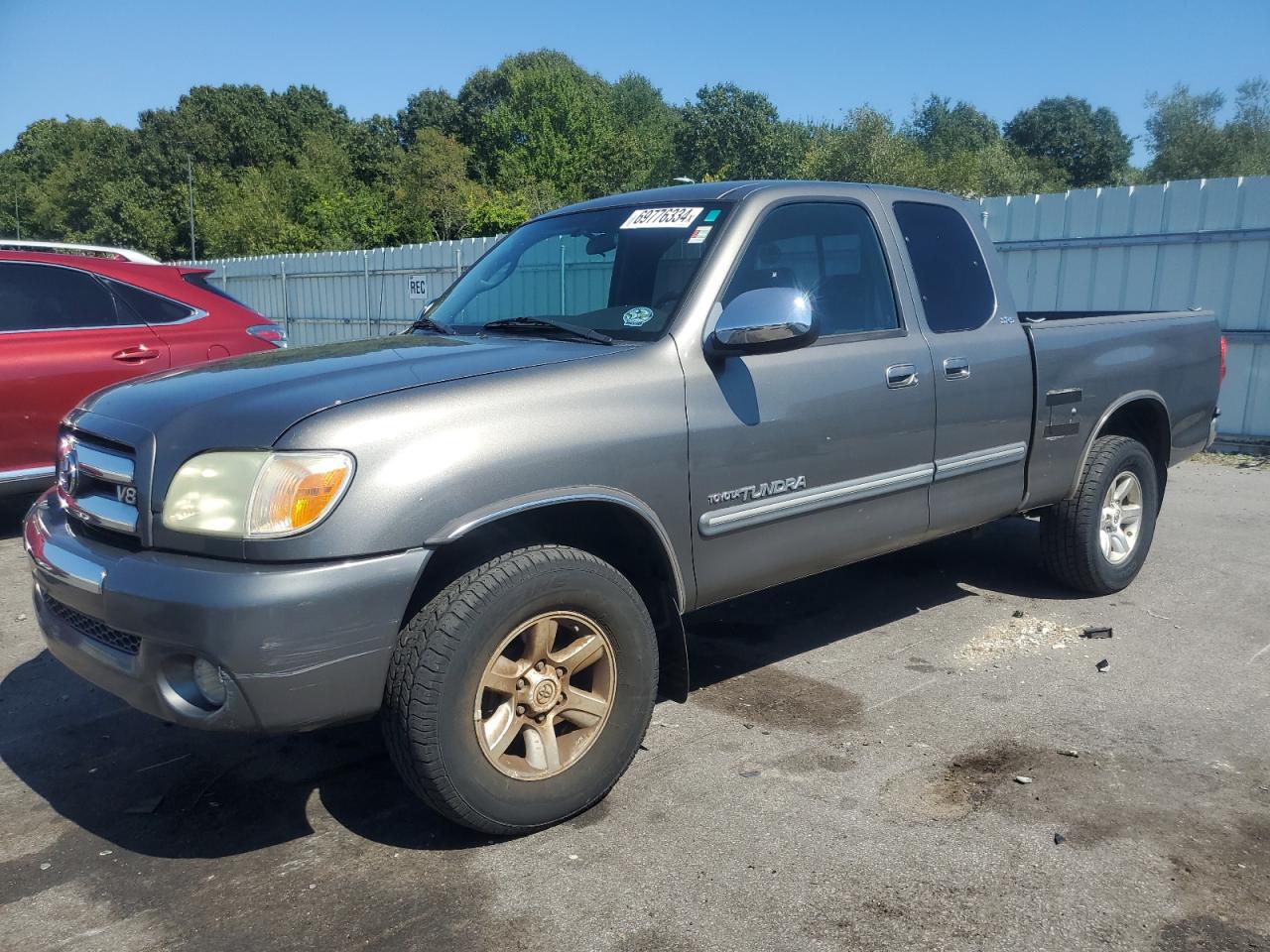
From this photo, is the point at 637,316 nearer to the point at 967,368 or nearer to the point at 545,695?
the point at 545,695

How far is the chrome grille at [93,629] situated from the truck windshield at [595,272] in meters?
1.64

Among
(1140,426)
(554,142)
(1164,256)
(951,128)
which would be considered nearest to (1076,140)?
(951,128)

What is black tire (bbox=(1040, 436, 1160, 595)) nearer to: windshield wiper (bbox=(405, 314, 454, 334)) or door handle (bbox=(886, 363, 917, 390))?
door handle (bbox=(886, 363, 917, 390))

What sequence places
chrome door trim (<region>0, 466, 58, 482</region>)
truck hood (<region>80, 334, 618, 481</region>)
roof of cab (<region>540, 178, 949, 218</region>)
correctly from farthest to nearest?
chrome door trim (<region>0, 466, 58, 482</region>), roof of cab (<region>540, 178, 949, 218</region>), truck hood (<region>80, 334, 618, 481</region>)

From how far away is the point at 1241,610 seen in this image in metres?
5.25

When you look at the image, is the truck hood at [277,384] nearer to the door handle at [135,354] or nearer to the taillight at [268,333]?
the door handle at [135,354]

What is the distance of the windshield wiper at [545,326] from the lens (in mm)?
3529

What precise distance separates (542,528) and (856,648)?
6.89 feet

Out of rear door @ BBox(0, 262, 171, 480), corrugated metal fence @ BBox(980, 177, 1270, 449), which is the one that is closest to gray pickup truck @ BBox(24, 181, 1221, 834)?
rear door @ BBox(0, 262, 171, 480)

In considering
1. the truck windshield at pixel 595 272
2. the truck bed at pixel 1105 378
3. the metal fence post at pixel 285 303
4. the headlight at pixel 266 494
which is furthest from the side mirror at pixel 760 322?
the metal fence post at pixel 285 303

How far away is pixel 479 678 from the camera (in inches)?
112

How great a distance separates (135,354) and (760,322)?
491 centimetres

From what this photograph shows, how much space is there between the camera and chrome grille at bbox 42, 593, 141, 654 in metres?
2.80

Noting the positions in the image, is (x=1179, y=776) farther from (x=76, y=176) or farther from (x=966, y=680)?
(x=76, y=176)
